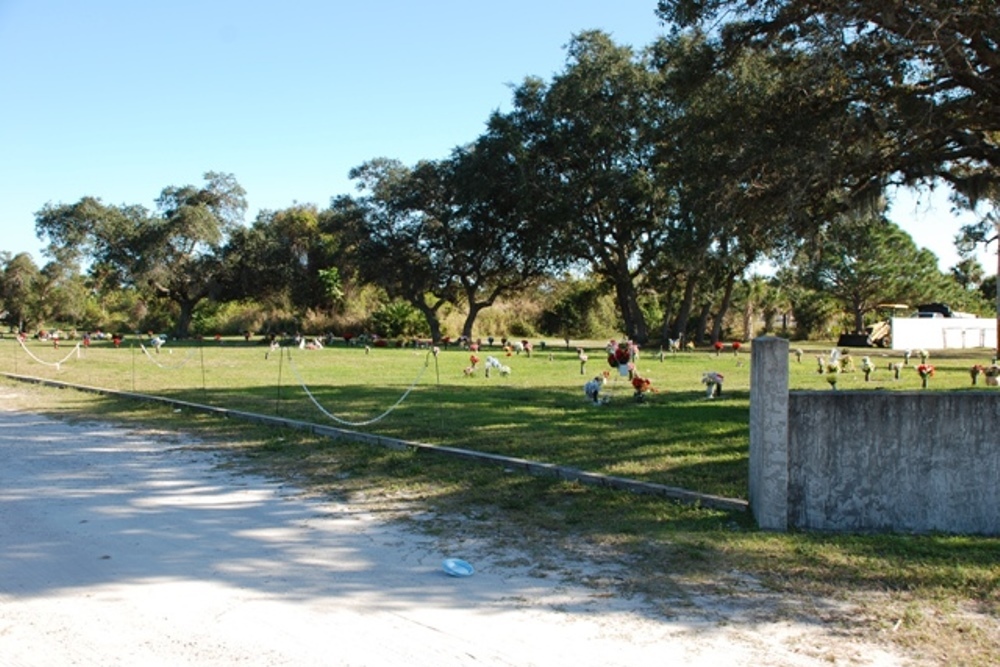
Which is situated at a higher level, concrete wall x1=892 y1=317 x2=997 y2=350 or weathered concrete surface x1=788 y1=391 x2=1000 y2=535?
concrete wall x1=892 y1=317 x2=997 y2=350

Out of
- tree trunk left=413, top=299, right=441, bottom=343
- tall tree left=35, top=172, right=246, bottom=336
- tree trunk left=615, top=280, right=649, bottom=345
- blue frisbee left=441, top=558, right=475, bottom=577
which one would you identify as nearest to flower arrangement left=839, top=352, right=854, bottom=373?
blue frisbee left=441, top=558, right=475, bottom=577

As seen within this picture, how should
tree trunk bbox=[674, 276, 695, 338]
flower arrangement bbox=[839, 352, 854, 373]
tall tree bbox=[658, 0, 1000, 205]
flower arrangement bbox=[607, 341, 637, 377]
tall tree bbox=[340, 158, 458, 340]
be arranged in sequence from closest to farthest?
tall tree bbox=[658, 0, 1000, 205] < flower arrangement bbox=[607, 341, 637, 377] < flower arrangement bbox=[839, 352, 854, 373] < tree trunk bbox=[674, 276, 695, 338] < tall tree bbox=[340, 158, 458, 340]

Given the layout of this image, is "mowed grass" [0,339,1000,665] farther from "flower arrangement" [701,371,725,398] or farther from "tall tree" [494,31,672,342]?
"tall tree" [494,31,672,342]

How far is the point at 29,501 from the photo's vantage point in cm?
778

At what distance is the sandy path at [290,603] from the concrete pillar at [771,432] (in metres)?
2.10

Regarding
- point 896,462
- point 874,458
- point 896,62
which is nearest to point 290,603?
point 874,458

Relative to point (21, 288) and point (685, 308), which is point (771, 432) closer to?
point (685, 308)

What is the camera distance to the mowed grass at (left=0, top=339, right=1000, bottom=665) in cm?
516

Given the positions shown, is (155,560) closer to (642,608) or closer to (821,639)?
(642,608)

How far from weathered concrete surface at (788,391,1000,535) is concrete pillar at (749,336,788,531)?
19 cm

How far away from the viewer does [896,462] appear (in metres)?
6.78

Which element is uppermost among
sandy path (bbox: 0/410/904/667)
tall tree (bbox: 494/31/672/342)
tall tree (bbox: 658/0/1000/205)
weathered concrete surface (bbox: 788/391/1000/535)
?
tall tree (bbox: 494/31/672/342)

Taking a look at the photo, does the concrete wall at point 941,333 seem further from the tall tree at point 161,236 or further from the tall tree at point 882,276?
the tall tree at point 161,236

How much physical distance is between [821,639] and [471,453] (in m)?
5.63
